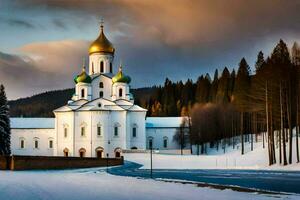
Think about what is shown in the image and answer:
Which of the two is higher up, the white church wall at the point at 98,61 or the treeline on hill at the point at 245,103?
the white church wall at the point at 98,61

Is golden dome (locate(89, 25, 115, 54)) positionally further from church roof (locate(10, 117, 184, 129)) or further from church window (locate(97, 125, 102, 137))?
church roof (locate(10, 117, 184, 129))

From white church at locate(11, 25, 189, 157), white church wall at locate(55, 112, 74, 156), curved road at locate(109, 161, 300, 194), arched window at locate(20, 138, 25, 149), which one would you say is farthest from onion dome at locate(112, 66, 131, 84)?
curved road at locate(109, 161, 300, 194)

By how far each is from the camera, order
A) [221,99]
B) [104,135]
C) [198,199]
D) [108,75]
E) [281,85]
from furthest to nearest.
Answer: [221,99] → [108,75] → [104,135] → [281,85] → [198,199]

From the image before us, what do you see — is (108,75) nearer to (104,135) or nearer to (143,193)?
(104,135)

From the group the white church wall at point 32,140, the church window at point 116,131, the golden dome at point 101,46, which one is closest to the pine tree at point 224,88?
the golden dome at point 101,46

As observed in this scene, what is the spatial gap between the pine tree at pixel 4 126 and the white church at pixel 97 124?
1807cm

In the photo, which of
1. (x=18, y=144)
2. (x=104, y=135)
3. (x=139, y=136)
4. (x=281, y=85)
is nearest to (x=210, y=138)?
(x=139, y=136)

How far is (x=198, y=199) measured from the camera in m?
17.6

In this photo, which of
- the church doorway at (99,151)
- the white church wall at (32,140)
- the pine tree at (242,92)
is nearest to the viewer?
the pine tree at (242,92)

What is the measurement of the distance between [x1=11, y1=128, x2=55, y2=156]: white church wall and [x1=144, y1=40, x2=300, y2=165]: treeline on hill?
23.6 meters

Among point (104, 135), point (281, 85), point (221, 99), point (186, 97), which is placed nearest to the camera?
point (281, 85)

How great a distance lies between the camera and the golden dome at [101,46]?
88.4m

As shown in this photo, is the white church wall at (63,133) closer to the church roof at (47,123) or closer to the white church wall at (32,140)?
the white church wall at (32,140)

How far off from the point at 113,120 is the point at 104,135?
2.81 metres
